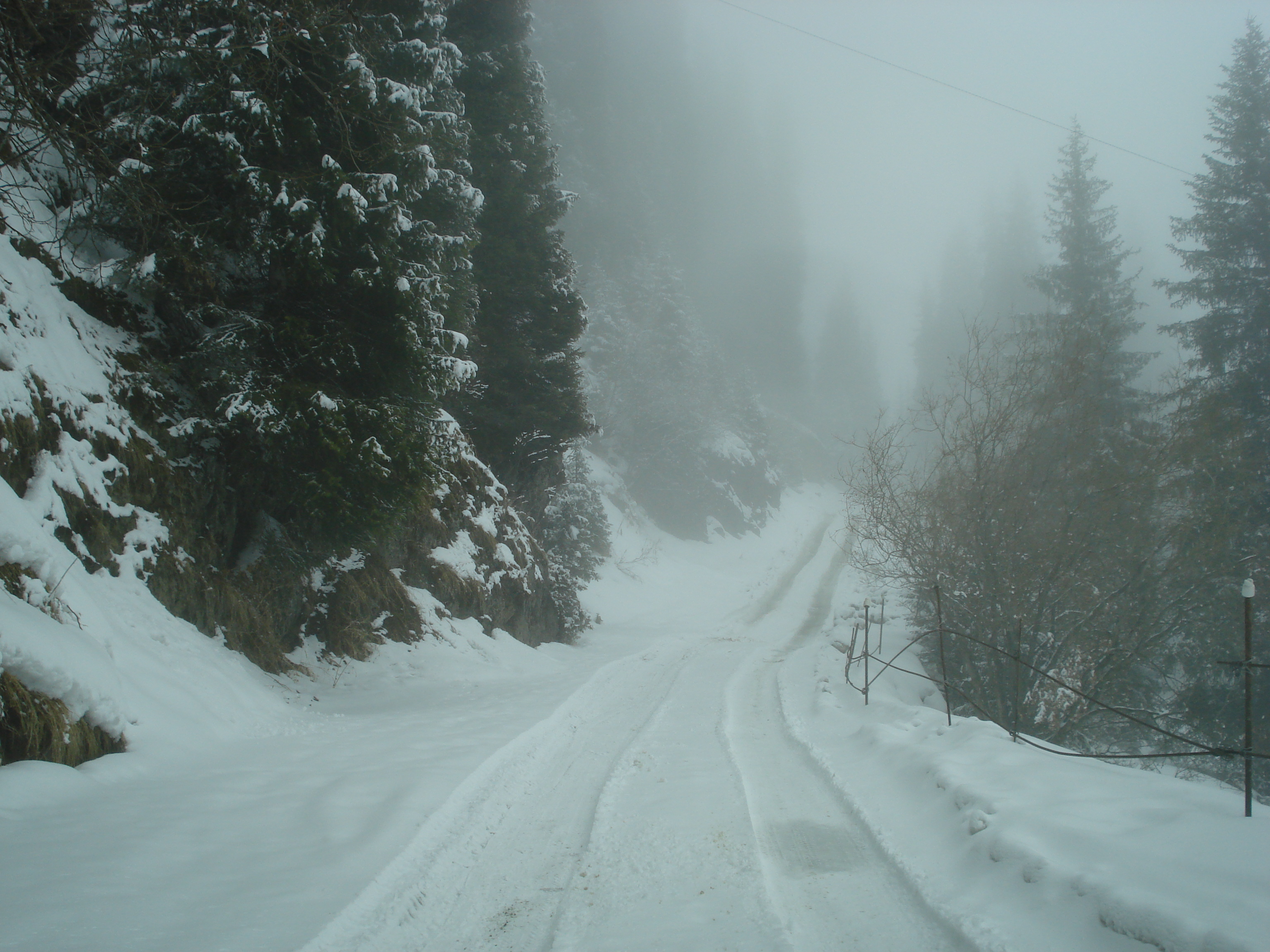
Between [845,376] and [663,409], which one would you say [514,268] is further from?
[845,376]

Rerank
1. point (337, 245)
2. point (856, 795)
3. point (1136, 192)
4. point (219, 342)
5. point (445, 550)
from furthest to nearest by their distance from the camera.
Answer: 1. point (1136, 192)
2. point (445, 550)
3. point (337, 245)
4. point (219, 342)
5. point (856, 795)

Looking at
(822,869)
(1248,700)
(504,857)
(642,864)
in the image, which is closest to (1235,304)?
(1248,700)

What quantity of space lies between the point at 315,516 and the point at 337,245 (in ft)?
10.4

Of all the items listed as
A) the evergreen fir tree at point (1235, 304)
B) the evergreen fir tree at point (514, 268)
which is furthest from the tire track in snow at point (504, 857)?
the evergreen fir tree at point (1235, 304)

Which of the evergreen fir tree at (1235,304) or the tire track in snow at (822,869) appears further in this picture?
the evergreen fir tree at (1235,304)

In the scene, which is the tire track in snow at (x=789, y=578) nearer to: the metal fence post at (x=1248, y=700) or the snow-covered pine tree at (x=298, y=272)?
the snow-covered pine tree at (x=298, y=272)

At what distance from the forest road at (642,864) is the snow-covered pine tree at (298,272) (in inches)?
146

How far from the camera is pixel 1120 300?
770 inches

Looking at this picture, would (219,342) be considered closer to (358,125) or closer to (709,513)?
(358,125)

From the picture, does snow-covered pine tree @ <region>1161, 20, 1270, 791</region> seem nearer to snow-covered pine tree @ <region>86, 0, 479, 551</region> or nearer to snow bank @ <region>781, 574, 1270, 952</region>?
snow bank @ <region>781, 574, 1270, 952</region>

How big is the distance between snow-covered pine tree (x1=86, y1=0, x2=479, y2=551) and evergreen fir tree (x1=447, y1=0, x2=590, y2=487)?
601 centimetres

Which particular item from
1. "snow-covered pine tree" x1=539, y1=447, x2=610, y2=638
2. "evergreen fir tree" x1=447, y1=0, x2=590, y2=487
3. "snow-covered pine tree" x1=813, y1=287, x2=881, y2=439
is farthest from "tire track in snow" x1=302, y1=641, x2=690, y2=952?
"snow-covered pine tree" x1=813, y1=287, x2=881, y2=439

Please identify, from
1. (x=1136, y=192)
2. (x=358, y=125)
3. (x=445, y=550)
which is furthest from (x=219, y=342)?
(x=1136, y=192)

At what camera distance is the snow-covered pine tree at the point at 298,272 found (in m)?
6.34
